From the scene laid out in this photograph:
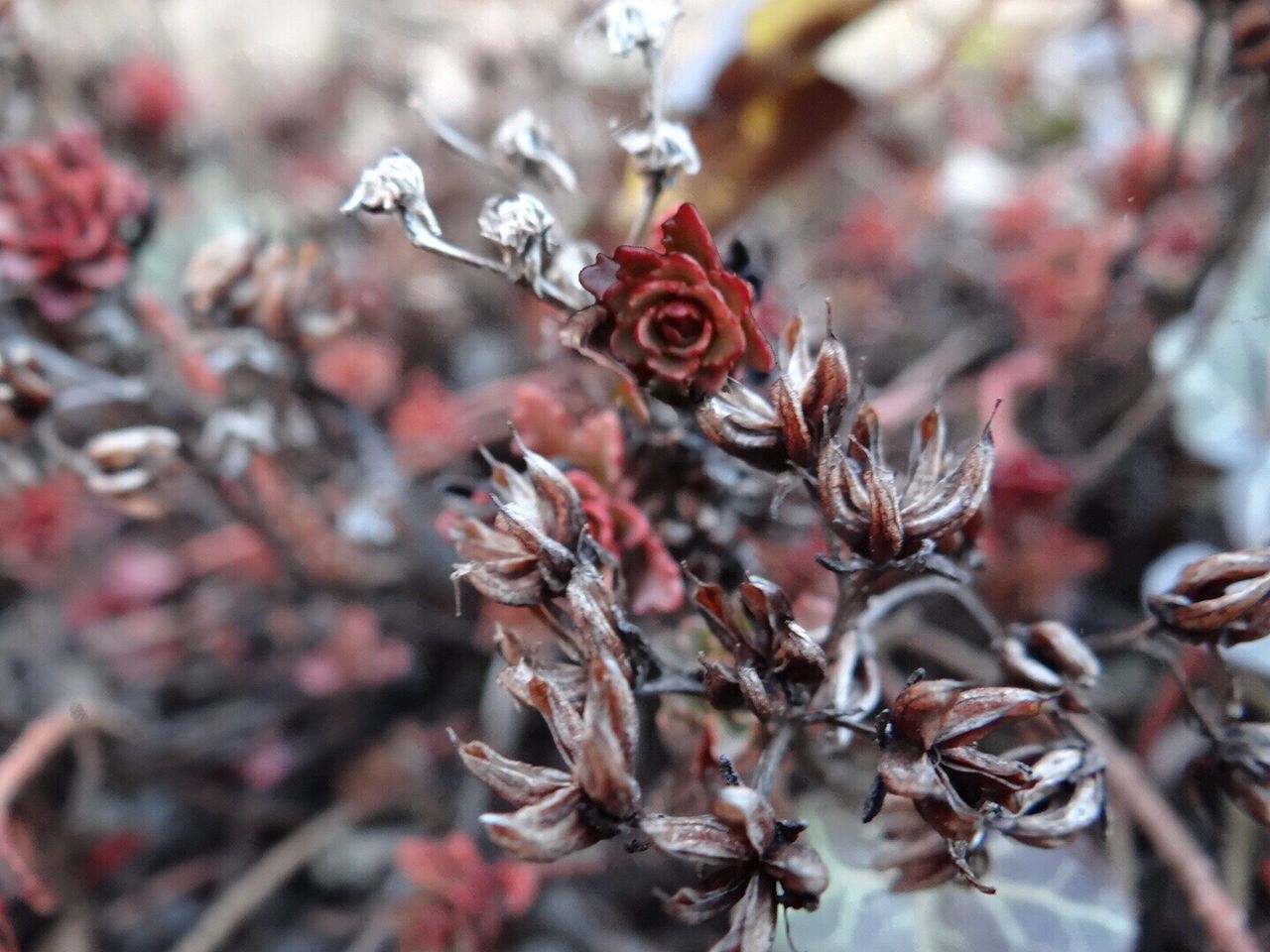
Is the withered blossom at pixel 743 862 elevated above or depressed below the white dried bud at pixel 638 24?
below

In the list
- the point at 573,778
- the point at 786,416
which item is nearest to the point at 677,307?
the point at 786,416

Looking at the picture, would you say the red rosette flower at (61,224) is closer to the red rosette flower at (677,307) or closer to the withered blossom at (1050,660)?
the red rosette flower at (677,307)

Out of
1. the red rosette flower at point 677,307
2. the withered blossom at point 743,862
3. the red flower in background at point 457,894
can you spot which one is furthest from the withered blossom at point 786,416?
the red flower in background at point 457,894

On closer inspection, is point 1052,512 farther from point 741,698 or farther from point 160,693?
point 160,693

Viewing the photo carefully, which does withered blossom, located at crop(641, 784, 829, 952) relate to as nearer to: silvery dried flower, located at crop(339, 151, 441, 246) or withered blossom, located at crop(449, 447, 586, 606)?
withered blossom, located at crop(449, 447, 586, 606)

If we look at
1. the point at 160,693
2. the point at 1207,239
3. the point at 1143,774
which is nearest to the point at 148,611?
the point at 160,693

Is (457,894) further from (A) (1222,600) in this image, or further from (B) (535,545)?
(A) (1222,600)

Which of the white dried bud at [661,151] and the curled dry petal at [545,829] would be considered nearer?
the curled dry petal at [545,829]
